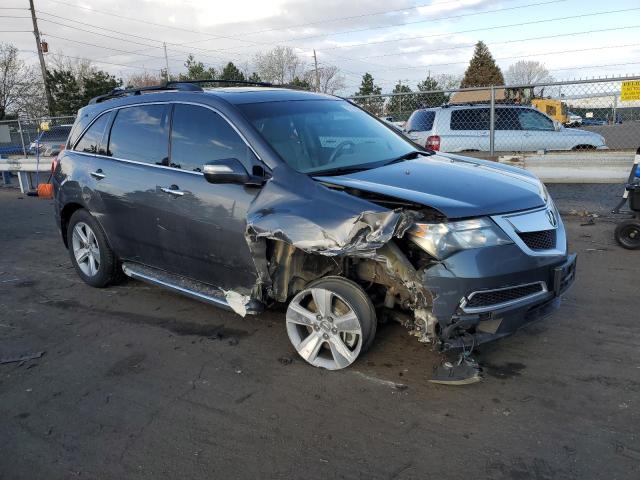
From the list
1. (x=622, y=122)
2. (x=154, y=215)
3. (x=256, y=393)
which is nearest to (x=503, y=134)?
(x=622, y=122)

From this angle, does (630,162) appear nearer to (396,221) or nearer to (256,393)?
(396,221)

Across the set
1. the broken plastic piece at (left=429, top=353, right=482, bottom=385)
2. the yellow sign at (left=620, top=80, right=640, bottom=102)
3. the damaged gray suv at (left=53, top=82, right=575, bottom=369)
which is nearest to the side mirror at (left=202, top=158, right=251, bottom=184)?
the damaged gray suv at (left=53, top=82, right=575, bottom=369)

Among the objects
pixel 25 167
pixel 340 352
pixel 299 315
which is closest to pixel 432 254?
pixel 340 352

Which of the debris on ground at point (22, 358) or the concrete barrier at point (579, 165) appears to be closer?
the debris on ground at point (22, 358)

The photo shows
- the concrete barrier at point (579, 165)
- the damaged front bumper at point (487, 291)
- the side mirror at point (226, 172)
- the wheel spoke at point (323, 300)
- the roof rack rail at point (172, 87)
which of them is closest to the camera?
the damaged front bumper at point (487, 291)

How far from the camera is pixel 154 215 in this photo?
15.0 ft

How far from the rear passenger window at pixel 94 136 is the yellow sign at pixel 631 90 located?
7.37 meters

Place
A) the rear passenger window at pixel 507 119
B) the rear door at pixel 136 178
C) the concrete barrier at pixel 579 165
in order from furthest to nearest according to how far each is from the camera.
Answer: the rear passenger window at pixel 507 119
the concrete barrier at pixel 579 165
the rear door at pixel 136 178

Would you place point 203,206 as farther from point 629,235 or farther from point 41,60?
point 41,60

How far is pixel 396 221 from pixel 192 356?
1914mm

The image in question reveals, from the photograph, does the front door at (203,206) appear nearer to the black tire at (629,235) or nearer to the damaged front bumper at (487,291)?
the damaged front bumper at (487,291)

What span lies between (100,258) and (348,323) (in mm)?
3031

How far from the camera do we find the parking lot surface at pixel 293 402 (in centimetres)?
277

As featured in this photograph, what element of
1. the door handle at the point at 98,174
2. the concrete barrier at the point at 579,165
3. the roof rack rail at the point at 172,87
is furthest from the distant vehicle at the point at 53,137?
the concrete barrier at the point at 579,165
